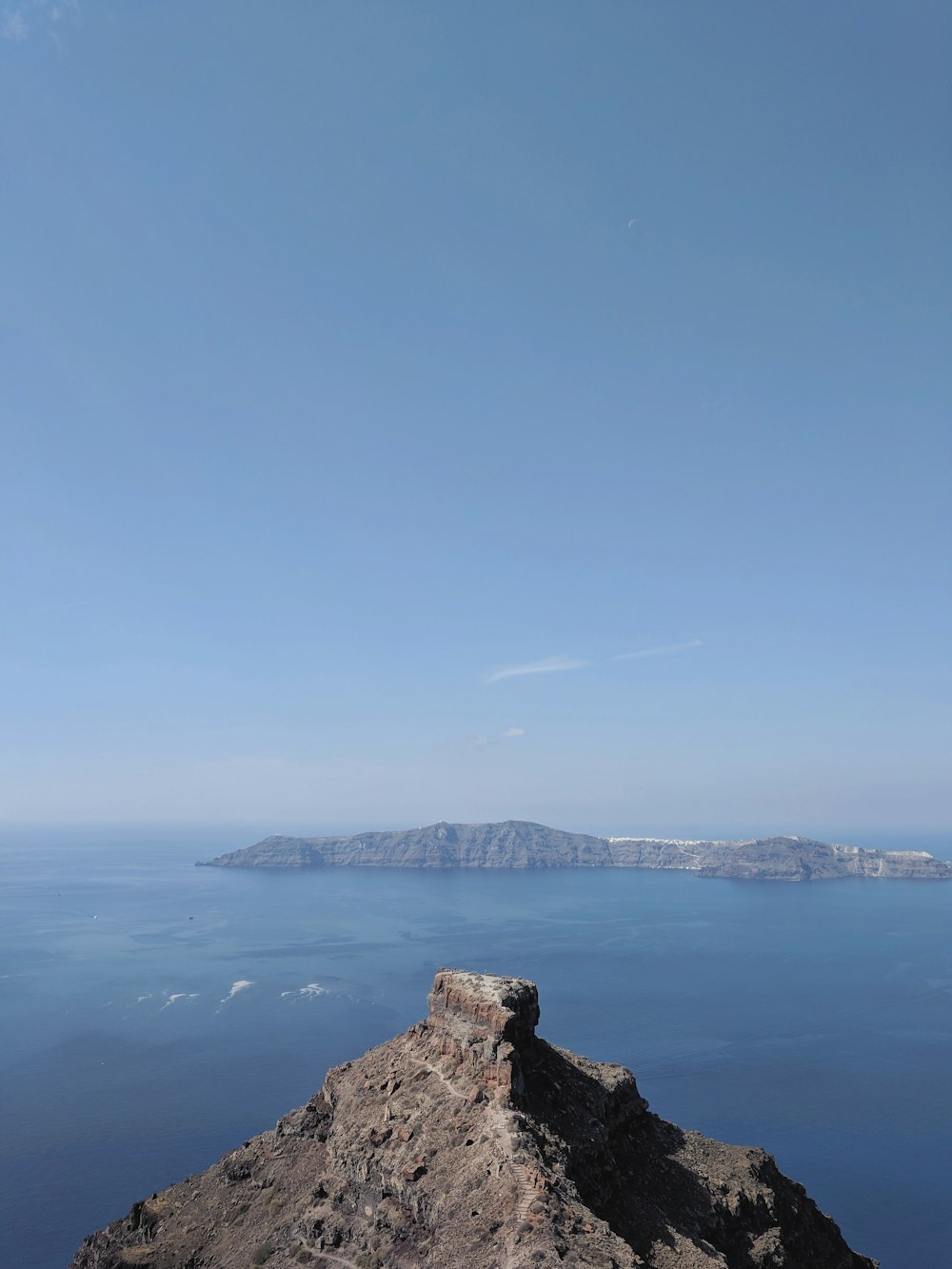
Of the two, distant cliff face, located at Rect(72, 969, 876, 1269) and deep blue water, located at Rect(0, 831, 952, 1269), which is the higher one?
distant cliff face, located at Rect(72, 969, 876, 1269)

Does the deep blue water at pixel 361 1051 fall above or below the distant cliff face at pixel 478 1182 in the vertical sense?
below

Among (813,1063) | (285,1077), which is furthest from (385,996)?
(813,1063)

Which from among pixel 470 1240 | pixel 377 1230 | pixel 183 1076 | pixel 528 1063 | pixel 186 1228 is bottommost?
pixel 183 1076

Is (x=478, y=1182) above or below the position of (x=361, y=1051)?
above

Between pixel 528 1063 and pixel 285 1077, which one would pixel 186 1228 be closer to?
pixel 528 1063

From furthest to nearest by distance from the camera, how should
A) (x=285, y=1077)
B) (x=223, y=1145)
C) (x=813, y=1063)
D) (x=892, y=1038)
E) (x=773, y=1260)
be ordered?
(x=892, y=1038), (x=813, y=1063), (x=285, y=1077), (x=223, y=1145), (x=773, y=1260)

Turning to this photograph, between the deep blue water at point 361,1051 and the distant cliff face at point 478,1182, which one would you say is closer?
the distant cliff face at point 478,1182

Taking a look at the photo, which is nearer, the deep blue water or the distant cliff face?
the distant cliff face

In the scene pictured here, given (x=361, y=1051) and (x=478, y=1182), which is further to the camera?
(x=361, y=1051)
